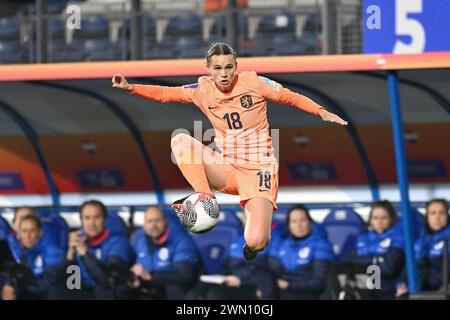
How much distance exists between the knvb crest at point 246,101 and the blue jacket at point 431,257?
224 inches

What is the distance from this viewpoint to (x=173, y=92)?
6.56 m

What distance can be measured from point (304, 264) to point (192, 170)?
594cm

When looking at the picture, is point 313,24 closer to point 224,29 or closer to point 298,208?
point 224,29

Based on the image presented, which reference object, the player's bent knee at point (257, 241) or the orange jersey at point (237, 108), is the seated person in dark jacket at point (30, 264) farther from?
the player's bent knee at point (257, 241)

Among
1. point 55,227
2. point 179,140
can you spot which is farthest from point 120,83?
point 55,227

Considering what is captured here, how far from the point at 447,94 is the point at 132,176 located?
3185 mm

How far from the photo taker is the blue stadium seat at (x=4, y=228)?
508 inches

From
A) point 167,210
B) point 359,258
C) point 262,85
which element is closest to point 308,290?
point 359,258

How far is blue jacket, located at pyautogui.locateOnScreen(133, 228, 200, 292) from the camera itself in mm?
12453

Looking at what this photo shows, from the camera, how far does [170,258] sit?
491 inches

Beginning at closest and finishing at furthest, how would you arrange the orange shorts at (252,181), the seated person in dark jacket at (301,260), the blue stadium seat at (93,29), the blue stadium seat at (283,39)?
1. the orange shorts at (252,181)
2. the seated person in dark jacket at (301,260)
3. the blue stadium seat at (283,39)
4. the blue stadium seat at (93,29)

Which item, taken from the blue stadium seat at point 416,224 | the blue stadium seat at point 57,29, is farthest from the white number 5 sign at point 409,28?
the blue stadium seat at point 57,29
